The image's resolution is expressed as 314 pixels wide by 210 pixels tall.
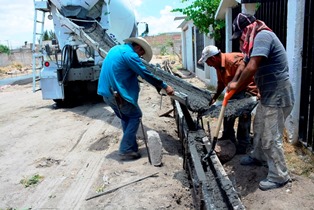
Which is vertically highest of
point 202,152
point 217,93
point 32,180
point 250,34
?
point 250,34

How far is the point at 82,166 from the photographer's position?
16.3ft

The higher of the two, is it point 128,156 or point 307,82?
point 307,82

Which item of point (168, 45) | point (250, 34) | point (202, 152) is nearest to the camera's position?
point (250, 34)

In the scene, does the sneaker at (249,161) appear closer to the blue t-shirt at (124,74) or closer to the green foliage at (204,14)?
the blue t-shirt at (124,74)

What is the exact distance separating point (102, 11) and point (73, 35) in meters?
1.51

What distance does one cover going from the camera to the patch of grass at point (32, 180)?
443cm

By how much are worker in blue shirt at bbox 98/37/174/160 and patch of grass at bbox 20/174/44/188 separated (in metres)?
1.25

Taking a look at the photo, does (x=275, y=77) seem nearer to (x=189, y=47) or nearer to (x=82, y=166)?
(x=82, y=166)

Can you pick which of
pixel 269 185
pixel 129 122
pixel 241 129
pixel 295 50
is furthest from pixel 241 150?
pixel 129 122

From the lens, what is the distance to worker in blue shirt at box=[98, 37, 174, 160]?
→ 4773 millimetres

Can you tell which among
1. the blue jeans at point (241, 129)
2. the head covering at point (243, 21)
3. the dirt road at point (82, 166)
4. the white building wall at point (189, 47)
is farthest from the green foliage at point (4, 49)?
the head covering at point (243, 21)

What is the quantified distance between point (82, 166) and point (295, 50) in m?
3.81

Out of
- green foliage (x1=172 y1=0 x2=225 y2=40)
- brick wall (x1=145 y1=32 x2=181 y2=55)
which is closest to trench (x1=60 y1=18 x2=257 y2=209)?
green foliage (x1=172 y1=0 x2=225 y2=40)

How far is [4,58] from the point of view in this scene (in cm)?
4003
